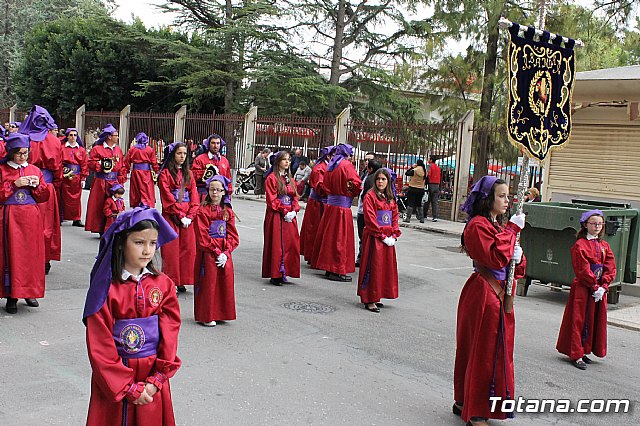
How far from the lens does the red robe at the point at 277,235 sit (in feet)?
A: 32.9

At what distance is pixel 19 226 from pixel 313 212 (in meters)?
5.50

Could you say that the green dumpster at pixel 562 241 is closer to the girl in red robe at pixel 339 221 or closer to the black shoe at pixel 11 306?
the girl in red robe at pixel 339 221

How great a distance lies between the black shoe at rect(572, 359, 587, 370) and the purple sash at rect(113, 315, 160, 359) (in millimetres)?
4912

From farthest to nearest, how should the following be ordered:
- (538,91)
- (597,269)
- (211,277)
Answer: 1. (211,277)
2. (597,269)
3. (538,91)

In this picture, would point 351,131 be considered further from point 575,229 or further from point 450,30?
point 575,229

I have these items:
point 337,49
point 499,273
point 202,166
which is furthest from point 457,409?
point 337,49

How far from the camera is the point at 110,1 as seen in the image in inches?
2415

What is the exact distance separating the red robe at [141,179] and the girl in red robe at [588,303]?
7283 mm

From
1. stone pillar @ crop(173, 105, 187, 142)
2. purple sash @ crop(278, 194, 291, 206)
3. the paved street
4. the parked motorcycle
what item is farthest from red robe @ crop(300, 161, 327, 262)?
stone pillar @ crop(173, 105, 187, 142)

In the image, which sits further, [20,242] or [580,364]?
[20,242]

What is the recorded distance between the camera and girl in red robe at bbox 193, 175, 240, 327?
303 inches

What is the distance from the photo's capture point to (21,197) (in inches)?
302

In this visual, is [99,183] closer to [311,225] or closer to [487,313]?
[311,225]

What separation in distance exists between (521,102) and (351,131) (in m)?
17.8
